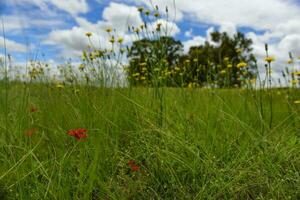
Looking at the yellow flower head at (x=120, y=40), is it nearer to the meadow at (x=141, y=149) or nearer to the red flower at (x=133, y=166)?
the meadow at (x=141, y=149)

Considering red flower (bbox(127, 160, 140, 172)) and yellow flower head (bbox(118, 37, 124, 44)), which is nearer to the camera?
red flower (bbox(127, 160, 140, 172))

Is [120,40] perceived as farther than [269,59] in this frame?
Yes

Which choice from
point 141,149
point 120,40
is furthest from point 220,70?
point 141,149

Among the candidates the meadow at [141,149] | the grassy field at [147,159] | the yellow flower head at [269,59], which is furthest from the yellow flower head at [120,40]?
the yellow flower head at [269,59]

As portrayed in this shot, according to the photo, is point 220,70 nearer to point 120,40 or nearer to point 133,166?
point 120,40

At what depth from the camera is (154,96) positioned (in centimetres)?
269

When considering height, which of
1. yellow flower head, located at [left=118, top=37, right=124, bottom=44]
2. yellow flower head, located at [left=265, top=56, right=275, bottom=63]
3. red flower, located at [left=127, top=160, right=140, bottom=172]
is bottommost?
red flower, located at [left=127, top=160, right=140, bottom=172]

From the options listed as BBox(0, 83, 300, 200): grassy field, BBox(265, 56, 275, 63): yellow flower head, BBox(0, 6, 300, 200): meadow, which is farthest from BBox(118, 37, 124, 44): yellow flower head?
BBox(265, 56, 275, 63): yellow flower head

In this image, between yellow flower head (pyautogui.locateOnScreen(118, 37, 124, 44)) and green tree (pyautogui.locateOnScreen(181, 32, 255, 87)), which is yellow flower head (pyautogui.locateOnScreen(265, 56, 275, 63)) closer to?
green tree (pyautogui.locateOnScreen(181, 32, 255, 87))

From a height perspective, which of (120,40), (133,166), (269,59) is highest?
(120,40)

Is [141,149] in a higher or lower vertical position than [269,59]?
lower

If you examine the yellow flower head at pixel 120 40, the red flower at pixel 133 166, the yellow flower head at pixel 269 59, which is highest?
the yellow flower head at pixel 120 40

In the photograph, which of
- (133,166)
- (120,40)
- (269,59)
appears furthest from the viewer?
(120,40)

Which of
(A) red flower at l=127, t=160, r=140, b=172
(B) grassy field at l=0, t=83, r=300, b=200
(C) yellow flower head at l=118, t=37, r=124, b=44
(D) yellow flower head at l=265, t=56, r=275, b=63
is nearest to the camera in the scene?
(B) grassy field at l=0, t=83, r=300, b=200
